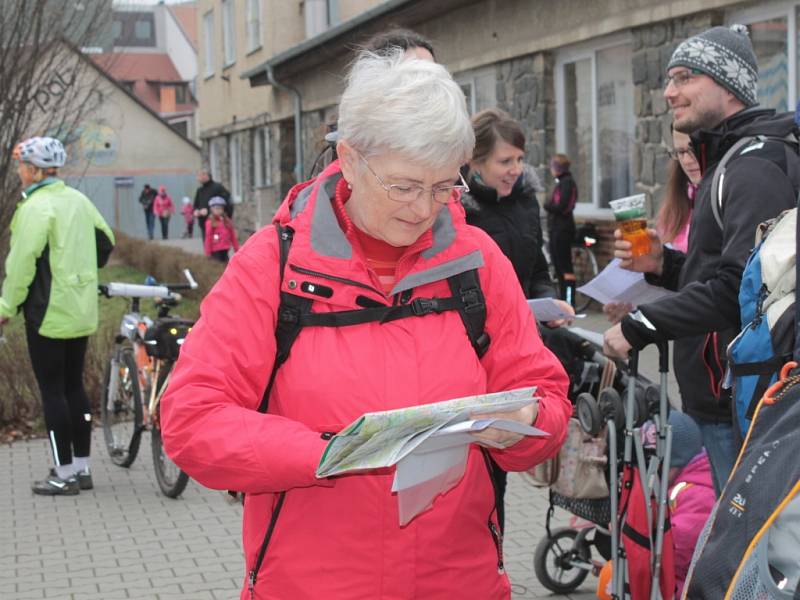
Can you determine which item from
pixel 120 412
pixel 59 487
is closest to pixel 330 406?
pixel 59 487

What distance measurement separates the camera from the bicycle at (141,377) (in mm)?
7352

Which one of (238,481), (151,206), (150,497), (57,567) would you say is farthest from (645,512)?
(151,206)

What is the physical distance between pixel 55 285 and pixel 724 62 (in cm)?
433

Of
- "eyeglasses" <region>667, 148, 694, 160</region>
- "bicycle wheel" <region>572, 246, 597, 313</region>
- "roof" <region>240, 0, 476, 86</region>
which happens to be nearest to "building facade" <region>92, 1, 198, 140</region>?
"roof" <region>240, 0, 476, 86</region>

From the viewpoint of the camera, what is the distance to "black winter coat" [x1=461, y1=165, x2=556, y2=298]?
4652 mm

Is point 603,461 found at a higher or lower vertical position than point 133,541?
higher

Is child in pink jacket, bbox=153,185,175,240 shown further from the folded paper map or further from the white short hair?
the folded paper map

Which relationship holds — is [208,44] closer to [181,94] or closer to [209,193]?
[209,193]

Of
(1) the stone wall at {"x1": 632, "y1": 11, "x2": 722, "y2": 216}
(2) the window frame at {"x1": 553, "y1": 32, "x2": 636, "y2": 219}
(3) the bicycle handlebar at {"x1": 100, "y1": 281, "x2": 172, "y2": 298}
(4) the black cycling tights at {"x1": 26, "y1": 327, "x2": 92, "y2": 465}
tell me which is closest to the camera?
(4) the black cycling tights at {"x1": 26, "y1": 327, "x2": 92, "y2": 465}

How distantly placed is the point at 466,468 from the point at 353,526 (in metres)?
0.26

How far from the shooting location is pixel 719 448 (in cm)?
405

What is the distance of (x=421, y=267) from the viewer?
2598 mm

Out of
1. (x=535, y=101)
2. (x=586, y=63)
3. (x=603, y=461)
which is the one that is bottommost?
(x=603, y=461)

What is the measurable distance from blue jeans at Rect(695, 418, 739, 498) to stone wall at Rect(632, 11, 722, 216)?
8.42m
